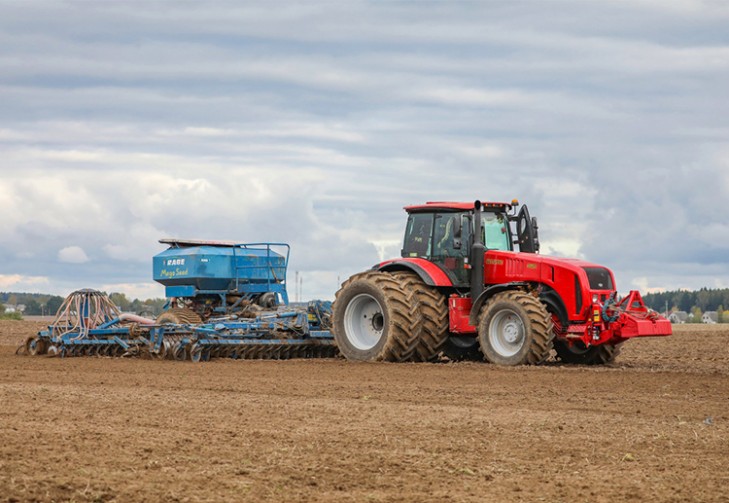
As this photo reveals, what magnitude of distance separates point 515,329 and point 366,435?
8488mm

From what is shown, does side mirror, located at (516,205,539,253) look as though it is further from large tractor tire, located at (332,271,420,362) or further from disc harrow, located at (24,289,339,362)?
disc harrow, located at (24,289,339,362)

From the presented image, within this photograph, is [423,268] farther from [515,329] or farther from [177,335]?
[177,335]

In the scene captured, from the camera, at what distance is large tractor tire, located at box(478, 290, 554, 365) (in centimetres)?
1841

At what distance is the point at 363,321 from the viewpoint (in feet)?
70.7

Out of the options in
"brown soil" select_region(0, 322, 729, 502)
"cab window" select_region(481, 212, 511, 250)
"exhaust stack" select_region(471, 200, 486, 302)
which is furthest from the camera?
"cab window" select_region(481, 212, 511, 250)

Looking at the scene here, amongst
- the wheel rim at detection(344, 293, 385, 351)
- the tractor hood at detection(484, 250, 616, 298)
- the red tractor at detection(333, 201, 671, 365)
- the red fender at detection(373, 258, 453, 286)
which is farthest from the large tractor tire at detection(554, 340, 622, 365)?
the wheel rim at detection(344, 293, 385, 351)

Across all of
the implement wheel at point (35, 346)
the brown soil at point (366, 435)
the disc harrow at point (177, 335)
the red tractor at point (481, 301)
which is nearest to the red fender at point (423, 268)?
the red tractor at point (481, 301)

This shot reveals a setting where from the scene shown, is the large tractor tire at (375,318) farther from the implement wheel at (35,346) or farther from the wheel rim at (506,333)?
the implement wheel at (35,346)

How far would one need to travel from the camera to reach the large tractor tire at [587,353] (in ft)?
66.4

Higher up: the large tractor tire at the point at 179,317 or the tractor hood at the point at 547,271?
the tractor hood at the point at 547,271

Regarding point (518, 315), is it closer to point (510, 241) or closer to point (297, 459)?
point (510, 241)

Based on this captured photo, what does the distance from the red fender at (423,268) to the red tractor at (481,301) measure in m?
0.02

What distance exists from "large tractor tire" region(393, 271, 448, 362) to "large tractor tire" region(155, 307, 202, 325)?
6094mm

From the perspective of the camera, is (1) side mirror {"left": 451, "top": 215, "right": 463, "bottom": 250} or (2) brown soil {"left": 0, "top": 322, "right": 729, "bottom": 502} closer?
(2) brown soil {"left": 0, "top": 322, "right": 729, "bottom": 502}
